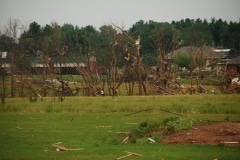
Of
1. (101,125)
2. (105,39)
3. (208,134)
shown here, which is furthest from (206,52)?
(208,134)

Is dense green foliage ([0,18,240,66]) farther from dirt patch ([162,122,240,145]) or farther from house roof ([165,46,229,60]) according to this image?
dirt patch ([162,122,240,145])

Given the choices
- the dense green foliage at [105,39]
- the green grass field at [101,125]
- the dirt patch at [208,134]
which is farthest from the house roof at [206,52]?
the dirt patch at [208,134]

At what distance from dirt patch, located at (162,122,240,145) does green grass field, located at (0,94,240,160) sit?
63 cm

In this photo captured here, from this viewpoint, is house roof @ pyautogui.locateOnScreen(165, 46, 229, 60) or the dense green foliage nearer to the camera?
the dense green foliage

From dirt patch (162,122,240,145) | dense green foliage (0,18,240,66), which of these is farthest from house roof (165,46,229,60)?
dirt patch (162,122,240,145)

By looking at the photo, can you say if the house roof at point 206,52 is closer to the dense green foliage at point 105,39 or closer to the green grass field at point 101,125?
the dense green foliage at point 105,39

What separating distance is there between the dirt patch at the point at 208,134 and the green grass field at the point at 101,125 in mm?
631

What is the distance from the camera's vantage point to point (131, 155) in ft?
45.6

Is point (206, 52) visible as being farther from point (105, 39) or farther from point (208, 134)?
point (208, 134)

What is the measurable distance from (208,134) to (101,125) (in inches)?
247

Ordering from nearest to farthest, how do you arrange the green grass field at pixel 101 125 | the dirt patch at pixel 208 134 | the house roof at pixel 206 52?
the green grass field at pixel 101 125 → the dirt patch at pixel 208 134 → the house roof at pixel 206 52

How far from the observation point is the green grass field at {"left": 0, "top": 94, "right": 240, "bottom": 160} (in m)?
14.3

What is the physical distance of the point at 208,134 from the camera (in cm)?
1809

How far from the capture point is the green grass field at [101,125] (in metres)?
14.3
